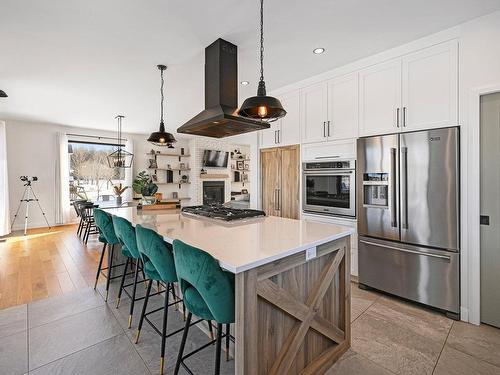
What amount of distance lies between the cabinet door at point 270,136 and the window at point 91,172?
522 cm

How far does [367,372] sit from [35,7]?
12.3 feet

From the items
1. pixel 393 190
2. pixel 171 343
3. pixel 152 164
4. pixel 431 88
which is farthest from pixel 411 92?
pixel 152 164

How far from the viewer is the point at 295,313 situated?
1504mm

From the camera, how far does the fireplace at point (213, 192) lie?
8383mm

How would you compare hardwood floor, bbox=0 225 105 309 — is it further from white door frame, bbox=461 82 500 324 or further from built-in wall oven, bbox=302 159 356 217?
white door frame, bbox=461 82 500 324

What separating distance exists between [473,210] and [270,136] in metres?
2.66

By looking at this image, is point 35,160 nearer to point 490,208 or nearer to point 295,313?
point 295,313

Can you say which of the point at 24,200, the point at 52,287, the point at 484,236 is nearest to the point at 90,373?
the point at 52,287

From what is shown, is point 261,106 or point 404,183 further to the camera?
point 404,183

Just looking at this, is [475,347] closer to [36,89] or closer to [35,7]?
[35,7]

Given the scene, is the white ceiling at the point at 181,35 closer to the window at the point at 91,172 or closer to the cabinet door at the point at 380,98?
the cabinet door at the point at 380,98

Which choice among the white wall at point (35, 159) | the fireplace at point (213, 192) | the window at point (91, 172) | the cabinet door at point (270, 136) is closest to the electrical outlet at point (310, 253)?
the cabinet door at point (270, 136)

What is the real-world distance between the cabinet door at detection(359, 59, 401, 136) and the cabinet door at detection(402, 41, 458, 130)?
3.3 inches

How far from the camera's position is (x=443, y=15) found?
7.13 ft
